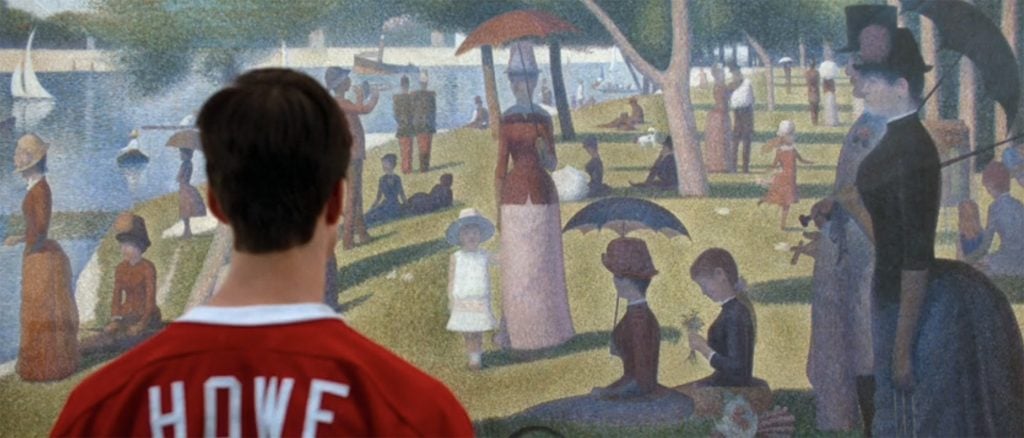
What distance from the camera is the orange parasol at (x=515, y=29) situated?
6.89 m

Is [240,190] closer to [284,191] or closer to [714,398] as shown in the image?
[284,191]

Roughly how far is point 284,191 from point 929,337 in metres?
5.50

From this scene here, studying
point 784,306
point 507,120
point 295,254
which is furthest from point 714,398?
point 295,254

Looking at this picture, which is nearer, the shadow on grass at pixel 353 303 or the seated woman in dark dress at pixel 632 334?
the seated woman in dark dress at pixel 632 334

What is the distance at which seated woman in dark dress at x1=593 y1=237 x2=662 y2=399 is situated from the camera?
22.3ft

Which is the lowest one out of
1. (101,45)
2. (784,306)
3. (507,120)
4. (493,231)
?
(784,306)

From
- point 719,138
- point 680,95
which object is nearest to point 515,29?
point 680,95

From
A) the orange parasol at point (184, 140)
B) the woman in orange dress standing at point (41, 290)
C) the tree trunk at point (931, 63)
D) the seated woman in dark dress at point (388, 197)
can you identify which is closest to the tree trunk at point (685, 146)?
the tree trunk at point (931, 63)

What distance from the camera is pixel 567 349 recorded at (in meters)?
6.84

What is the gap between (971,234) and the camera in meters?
6.82

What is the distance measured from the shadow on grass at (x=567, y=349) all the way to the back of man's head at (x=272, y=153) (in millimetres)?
5080

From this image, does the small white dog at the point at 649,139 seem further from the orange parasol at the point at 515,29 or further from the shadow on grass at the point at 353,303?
the shadow on grass at the point at 353,303

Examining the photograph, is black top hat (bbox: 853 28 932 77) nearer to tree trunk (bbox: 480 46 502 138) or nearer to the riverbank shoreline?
the riverbank shoreline

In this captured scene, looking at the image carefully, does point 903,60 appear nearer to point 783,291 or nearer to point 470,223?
point 783,291
